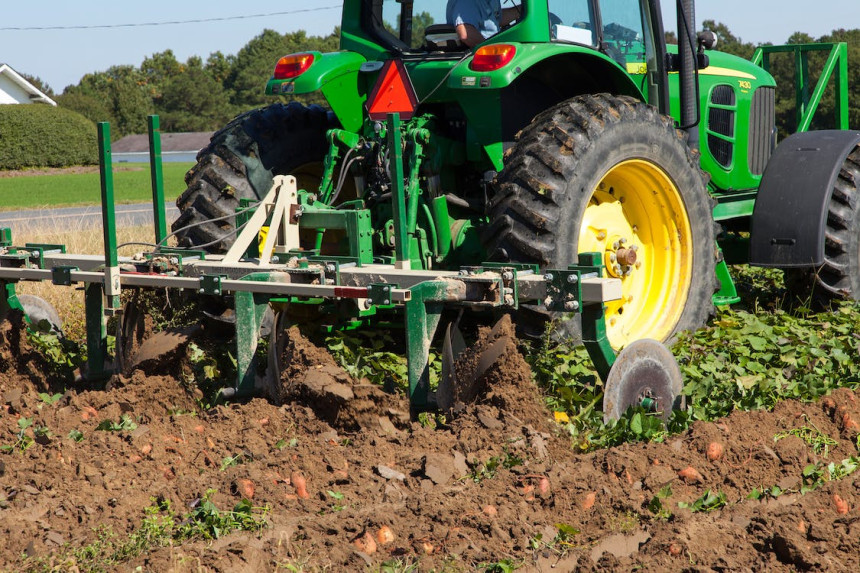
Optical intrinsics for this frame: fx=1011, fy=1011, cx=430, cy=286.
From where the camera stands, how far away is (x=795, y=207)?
620cm

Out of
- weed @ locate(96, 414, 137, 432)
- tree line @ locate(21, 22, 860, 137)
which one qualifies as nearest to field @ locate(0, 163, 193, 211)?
tree line @ locate(21, 22, 860, 137)

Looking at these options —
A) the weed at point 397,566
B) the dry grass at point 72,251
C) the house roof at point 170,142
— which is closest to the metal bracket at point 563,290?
the weed at point 397,566

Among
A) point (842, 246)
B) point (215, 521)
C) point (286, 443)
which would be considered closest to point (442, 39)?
point (286, 443)

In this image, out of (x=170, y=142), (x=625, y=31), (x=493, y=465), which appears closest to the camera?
(x=493, y=465)

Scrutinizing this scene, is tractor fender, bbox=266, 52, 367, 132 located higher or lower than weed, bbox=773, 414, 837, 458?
higher

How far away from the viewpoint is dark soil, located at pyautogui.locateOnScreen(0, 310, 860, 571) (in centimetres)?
321

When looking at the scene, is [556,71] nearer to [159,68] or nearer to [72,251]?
[72,251]

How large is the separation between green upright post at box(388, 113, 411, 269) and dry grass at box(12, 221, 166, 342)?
1834mm

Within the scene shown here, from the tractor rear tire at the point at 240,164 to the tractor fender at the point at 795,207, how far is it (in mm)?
2789

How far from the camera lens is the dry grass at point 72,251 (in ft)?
23.8

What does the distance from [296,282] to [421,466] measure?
1.29 m

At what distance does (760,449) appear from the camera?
4.09 m

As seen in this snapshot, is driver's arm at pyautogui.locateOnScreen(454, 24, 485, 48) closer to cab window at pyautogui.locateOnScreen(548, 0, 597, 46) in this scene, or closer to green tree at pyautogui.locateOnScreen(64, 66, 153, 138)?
cab window at pyautogui.locateOnScreen(548, 0, 597, 46)

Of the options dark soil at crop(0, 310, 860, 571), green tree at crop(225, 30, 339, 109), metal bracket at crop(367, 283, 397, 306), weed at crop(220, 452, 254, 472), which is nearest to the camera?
dark soil at crop(0, 310, 860, 571)
